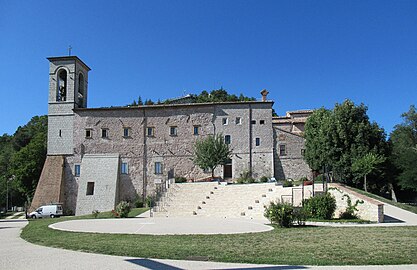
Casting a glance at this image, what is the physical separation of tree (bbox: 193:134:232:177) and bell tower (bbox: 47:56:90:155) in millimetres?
16279

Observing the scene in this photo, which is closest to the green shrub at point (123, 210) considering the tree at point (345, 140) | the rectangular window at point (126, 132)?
the tree at point (345, 140)

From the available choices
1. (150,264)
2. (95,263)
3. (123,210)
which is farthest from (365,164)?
(95,263)

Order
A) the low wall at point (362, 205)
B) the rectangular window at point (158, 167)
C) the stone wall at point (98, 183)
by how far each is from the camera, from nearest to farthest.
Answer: the low wall at point (362, 205) → the stone wall at point (98, 183) → the rectangular window at point (158, 167)

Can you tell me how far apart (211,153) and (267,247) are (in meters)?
27.3

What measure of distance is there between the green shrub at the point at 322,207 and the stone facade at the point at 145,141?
65.5ft

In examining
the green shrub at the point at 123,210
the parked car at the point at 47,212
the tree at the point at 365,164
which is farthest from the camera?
the parked car at the point at 47,212

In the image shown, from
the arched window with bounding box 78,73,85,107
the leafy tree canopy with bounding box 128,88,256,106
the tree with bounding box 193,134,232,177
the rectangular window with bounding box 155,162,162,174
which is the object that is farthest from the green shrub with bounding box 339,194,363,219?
the leafy tree canopy with bounding box 128,88,256,106

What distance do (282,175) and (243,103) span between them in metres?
A: 9.12

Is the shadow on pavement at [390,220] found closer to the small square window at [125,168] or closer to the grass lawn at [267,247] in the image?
the grass lawn at [267,247]

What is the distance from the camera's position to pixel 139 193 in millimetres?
41500

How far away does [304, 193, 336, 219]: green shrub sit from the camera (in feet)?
62.4

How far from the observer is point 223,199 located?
A: 2795cm

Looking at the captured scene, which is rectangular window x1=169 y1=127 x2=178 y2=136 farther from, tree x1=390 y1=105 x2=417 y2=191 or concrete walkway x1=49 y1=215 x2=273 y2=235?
concrete walkway x1=49 y1=215 x2=273 y2=235

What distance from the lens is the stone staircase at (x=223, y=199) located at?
24.9 metres
